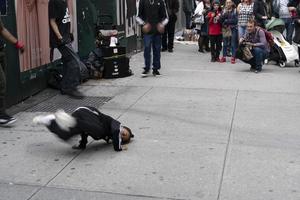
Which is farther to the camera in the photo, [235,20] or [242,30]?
[235,20]

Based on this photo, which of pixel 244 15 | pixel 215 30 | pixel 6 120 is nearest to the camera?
pixel 6 120

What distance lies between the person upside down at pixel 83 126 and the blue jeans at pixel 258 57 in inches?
221

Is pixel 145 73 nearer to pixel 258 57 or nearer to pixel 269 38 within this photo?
pixel 258 57

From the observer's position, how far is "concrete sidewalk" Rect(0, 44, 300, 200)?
4.52 metres

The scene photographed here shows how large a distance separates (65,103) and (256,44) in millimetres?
4527

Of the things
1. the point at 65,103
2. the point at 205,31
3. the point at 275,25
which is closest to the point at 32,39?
the point at 65,103

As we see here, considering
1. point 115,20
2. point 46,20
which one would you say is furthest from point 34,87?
point 115,20

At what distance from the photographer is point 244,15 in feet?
39.0

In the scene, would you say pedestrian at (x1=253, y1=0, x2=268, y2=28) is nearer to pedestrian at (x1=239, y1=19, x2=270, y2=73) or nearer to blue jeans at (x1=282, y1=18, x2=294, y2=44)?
blue jeans at (x1=282, y1=18, x2=294, y2=44)

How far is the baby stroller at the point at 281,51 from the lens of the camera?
11.5 meters

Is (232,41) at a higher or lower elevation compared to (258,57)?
higher

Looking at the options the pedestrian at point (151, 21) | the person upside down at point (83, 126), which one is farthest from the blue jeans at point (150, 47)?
the person upside down at point (83, 126)

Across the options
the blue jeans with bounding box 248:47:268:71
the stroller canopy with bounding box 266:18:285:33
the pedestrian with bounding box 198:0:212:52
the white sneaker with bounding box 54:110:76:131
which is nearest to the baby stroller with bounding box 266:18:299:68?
the stroller canopy with bounding box 266:18:285:33

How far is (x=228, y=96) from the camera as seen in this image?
833cm
